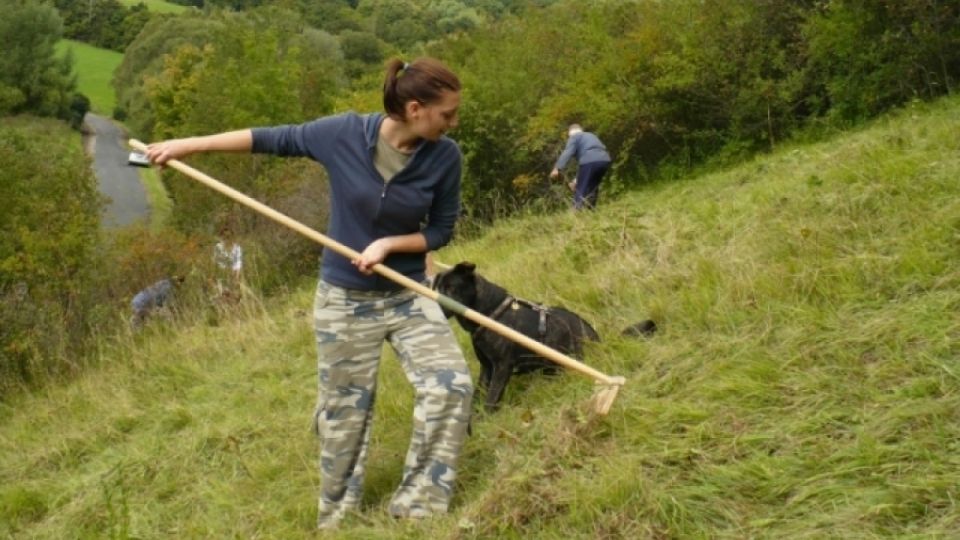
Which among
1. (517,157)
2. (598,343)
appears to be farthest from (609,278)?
(517,157)

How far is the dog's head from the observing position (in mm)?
4555

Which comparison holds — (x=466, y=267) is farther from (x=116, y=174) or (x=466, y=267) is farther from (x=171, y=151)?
(x=116, y=174)

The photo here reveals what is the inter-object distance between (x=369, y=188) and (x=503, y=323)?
1.31 meters

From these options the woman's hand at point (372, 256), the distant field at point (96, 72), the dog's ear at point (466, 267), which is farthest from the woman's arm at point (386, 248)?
the distant field at point (96, 72)

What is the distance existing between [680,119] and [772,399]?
16702 millimetres

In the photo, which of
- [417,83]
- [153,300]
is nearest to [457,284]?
[417,83]

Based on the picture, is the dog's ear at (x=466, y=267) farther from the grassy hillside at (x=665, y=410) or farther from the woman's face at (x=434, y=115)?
the woman's face at (x=434, y=115)

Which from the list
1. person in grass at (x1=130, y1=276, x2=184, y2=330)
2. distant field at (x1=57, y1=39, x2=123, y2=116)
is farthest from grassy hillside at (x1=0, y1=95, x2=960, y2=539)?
distant field at (x1=57, y1=39, x2=123, y2=116)

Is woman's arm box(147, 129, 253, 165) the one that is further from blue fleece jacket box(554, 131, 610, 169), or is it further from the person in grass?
blue fleece jacket box(554, 131, 610, 169)

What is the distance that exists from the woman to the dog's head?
63cm

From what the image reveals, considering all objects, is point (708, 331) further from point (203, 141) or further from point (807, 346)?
point (203, 141)

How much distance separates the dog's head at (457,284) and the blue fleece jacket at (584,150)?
8.46m

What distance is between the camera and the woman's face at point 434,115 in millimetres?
3486

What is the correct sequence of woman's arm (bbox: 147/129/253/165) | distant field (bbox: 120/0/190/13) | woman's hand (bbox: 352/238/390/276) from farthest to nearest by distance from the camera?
1. distant field (bbox: 120/0/190/13)
2. woman's arm (bbox: 147/129/253/165)
3. woman's hand (bbox: 352/238/390/276)
